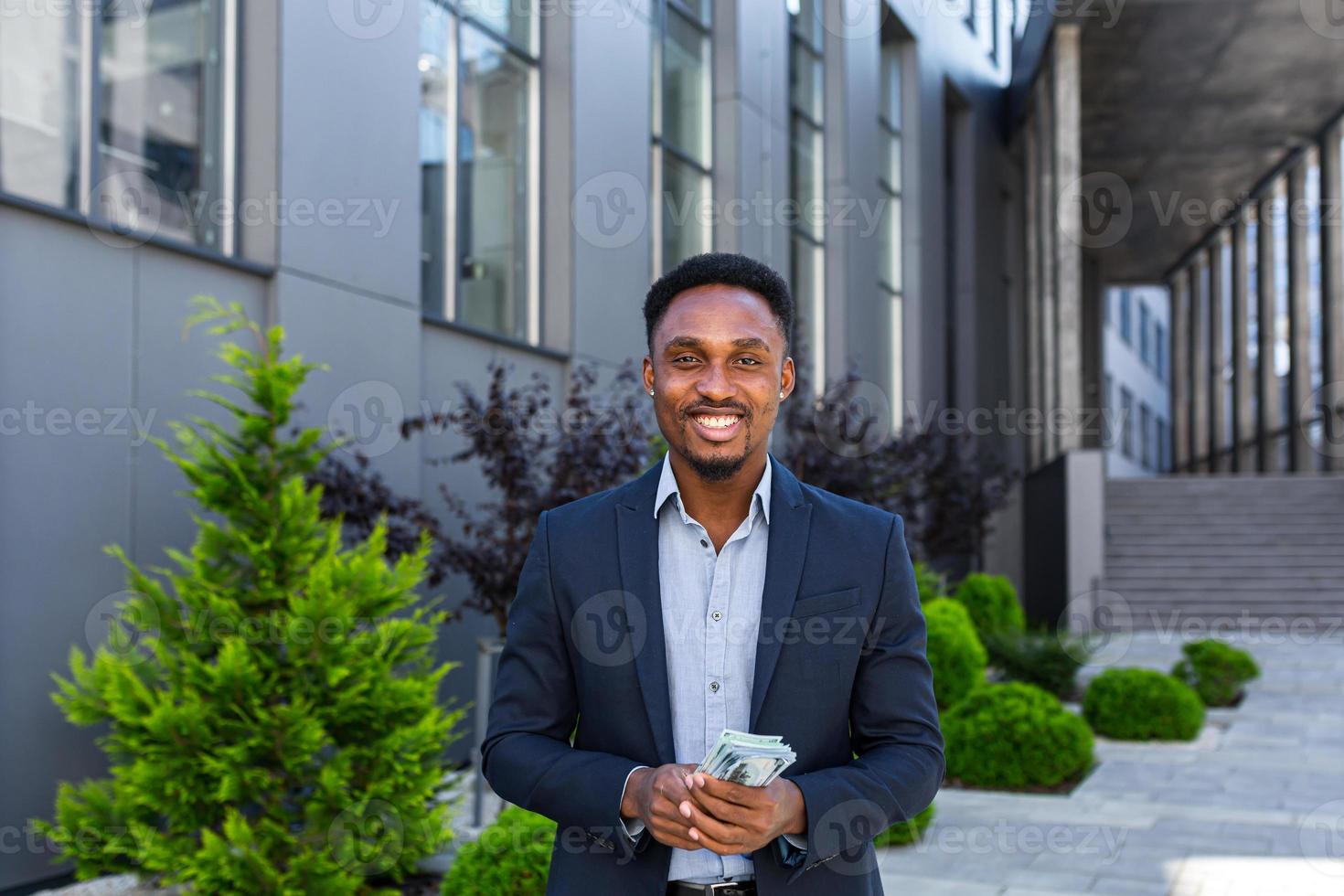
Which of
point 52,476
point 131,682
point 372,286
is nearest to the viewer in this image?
point 131,682

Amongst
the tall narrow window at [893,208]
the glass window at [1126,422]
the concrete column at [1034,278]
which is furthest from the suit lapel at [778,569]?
the glass window at [1126,422]

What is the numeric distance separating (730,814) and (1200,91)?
91.8ft

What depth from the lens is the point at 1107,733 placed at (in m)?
11.8

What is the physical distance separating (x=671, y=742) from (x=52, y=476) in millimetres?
5819

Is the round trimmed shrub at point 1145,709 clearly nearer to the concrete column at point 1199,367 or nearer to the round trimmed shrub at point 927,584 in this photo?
the round trimmed shrub at point 927,584

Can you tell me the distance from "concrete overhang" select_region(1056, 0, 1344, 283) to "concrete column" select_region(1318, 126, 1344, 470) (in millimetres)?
933

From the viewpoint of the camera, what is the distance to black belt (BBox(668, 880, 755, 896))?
2230 mm

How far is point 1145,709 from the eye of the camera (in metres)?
11.6

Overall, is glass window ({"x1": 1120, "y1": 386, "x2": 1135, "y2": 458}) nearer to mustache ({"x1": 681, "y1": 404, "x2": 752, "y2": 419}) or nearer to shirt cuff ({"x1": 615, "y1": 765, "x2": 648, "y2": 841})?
mustache ({"x1": 681, "y1": 404, "x2": 752, "y2": 419})

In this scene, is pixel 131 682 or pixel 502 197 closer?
pixel 131 682

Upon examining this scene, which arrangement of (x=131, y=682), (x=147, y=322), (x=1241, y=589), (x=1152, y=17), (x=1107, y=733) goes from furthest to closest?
(x=1152, y=17) → (x=1241, y=589) → (x=1107, y=733) → (x=147, y=322) → (x=131, y=682)

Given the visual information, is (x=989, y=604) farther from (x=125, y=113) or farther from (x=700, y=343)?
(x=700, y=343)

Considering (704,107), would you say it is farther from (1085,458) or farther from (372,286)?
(1085,458)

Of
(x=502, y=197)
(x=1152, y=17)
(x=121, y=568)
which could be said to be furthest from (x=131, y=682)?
(x=1152, y=17)
